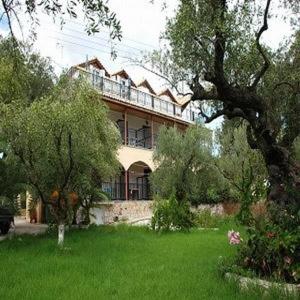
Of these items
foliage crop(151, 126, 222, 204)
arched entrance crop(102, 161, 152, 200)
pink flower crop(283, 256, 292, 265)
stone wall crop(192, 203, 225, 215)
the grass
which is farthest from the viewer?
arched entrance crop(102, 161, 152, 200)

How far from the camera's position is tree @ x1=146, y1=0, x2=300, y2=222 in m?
9.58

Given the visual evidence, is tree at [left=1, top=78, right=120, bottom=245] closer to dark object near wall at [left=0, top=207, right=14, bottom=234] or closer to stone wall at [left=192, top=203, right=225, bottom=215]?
dark object near wall at [left=0, top=207, right=14, bottom=234]

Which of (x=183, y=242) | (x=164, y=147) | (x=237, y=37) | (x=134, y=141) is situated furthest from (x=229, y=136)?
(x=237, y=37)

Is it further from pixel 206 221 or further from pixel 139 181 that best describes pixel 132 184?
pixel 206 221

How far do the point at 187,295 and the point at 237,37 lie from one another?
502 centimetres

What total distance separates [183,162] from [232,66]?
14826 millimetres

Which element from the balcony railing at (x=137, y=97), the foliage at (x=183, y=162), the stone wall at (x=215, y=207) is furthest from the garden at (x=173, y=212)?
the balcony railing at (x=137, y=97)

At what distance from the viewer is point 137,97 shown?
3578 centimetres

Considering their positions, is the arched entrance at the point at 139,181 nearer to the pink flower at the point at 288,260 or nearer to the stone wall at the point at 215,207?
the stone wall at the point at 215,207

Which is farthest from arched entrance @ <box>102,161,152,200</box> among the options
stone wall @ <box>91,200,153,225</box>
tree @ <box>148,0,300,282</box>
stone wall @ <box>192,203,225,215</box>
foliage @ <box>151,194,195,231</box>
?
tree @ <box>148,0,300,282</box>

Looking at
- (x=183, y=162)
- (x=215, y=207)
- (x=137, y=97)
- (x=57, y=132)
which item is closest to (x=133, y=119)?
(x=137, y=97)

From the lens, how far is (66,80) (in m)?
15.9

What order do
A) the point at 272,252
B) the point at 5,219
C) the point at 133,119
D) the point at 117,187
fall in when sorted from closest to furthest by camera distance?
1. the point at 272,252
2. the point at 5,219
3. the point at 117,187
4. the point at 133,119

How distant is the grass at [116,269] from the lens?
26.8 ft
